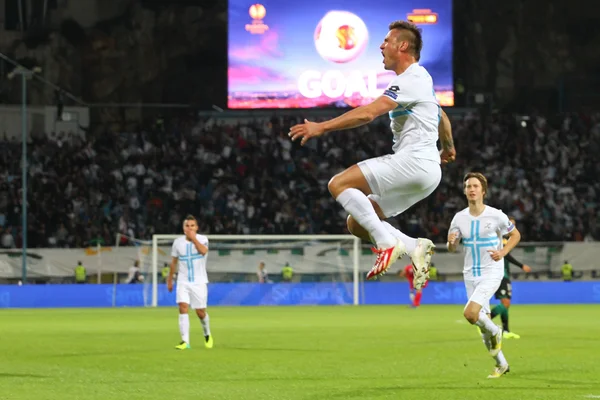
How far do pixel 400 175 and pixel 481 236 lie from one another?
228 inches

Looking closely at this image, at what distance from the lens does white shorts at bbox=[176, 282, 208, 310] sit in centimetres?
1942

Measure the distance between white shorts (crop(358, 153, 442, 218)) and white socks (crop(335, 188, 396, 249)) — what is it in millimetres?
160

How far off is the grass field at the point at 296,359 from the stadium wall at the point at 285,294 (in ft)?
23.5

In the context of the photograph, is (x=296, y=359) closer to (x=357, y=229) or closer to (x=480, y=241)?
(x=480, y=241)

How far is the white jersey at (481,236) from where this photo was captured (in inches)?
572

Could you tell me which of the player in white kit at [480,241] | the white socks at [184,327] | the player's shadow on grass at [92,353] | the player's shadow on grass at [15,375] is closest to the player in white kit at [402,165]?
the player in white kit at [480,241]

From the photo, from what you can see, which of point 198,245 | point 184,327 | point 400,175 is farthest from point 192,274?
point 400,175

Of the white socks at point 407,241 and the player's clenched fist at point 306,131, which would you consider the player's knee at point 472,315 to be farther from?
the player's clenched fist at point 306,131

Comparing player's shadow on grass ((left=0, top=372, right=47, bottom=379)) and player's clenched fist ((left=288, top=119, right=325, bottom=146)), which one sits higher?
player's clenched fist ((left=288, top=119, right=325, bottom=146))

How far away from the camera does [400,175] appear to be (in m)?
9.14

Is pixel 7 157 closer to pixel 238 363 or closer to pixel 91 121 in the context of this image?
pixel 91 121

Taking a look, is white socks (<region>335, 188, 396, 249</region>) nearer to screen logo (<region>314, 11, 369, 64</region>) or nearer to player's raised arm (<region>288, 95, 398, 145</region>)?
player's raised arm (<region>288, 95, 398, 145</region>)

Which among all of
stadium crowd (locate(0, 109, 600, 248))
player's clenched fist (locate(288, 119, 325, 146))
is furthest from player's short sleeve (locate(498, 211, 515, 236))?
stadium crowd (locate(0, 109, 600, 248))

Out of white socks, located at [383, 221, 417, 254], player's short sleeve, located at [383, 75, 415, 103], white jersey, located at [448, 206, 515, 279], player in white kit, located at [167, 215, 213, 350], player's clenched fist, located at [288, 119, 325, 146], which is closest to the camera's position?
player's clenched fist, located at [288, 119, 325, 146]
